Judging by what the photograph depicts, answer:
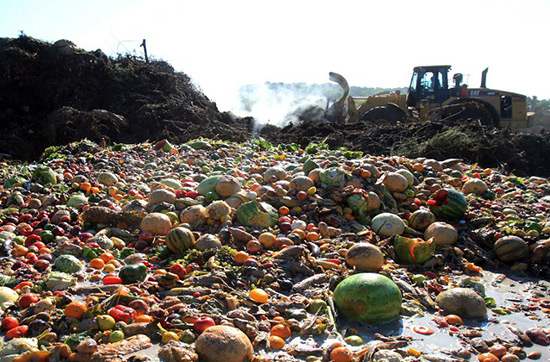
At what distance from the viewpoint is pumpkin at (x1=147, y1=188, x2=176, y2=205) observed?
5.25m

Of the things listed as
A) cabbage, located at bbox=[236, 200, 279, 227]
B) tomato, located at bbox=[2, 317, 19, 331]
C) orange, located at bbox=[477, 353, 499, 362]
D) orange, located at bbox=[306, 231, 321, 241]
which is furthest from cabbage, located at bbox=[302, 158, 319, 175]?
tomato, located at bbox=[2, 317, 19, 331]

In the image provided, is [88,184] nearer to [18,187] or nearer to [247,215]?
[18,187]

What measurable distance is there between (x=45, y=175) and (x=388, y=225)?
4830 mm

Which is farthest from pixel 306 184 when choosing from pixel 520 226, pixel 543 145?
pixel 543 145

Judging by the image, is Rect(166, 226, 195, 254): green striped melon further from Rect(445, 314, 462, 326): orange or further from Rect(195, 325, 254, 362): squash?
Rect(445, 314, 462, 326): orange

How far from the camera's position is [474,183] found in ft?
21.0

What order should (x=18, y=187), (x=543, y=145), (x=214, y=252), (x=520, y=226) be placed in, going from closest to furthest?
1. (x=214, y=252)
2. (x=520, y=226)
3. (x=18, y=187)
4. (x=543, y=145)

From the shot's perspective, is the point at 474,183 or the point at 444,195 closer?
the point at 444,195

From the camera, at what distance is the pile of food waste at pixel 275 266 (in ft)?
9.32

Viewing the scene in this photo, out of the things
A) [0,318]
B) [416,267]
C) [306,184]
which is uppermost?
[306,184]

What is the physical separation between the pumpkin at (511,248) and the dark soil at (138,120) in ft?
20.7

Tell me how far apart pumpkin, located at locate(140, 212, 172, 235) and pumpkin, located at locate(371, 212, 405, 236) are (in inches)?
94.4

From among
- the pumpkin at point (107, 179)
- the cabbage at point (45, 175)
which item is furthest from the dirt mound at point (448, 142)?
the cabbage at point (45, 175)

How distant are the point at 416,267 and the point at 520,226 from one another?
1633 millimetres
